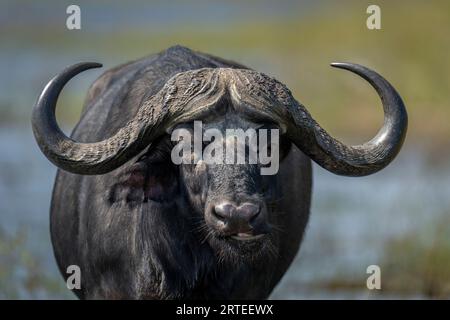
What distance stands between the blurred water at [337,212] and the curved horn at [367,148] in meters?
3.52

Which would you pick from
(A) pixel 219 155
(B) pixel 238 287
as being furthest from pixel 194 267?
(A) pixel 219 155

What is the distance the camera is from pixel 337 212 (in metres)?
14.0

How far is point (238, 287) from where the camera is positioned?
8.03 metres

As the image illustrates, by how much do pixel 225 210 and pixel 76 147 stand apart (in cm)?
103

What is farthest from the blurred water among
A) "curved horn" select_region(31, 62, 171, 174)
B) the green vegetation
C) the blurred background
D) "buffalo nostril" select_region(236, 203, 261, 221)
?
"buffalo nostril" select_region(236, 203, 261, 221)

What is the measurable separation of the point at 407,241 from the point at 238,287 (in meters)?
4.87

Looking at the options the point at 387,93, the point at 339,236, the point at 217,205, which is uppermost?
the point at 387,93

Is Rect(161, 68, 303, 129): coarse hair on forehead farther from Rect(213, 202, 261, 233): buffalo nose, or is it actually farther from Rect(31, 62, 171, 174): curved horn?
Rect(213, 202, 261, 233): buffalo nose

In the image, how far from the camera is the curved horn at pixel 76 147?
754 centimetres

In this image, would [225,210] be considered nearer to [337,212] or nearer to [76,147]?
[76,147]

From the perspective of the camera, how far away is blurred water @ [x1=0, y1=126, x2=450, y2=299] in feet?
40.5

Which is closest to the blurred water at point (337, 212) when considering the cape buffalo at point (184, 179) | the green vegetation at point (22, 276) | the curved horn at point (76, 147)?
the green vegetation at point (22, 276)

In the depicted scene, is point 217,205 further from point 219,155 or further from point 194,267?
point 194,267

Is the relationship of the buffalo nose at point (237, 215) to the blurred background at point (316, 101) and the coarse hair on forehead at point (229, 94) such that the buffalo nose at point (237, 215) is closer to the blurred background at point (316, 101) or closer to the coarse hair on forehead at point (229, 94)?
the coarse hair on forehead at point (229, 94)
